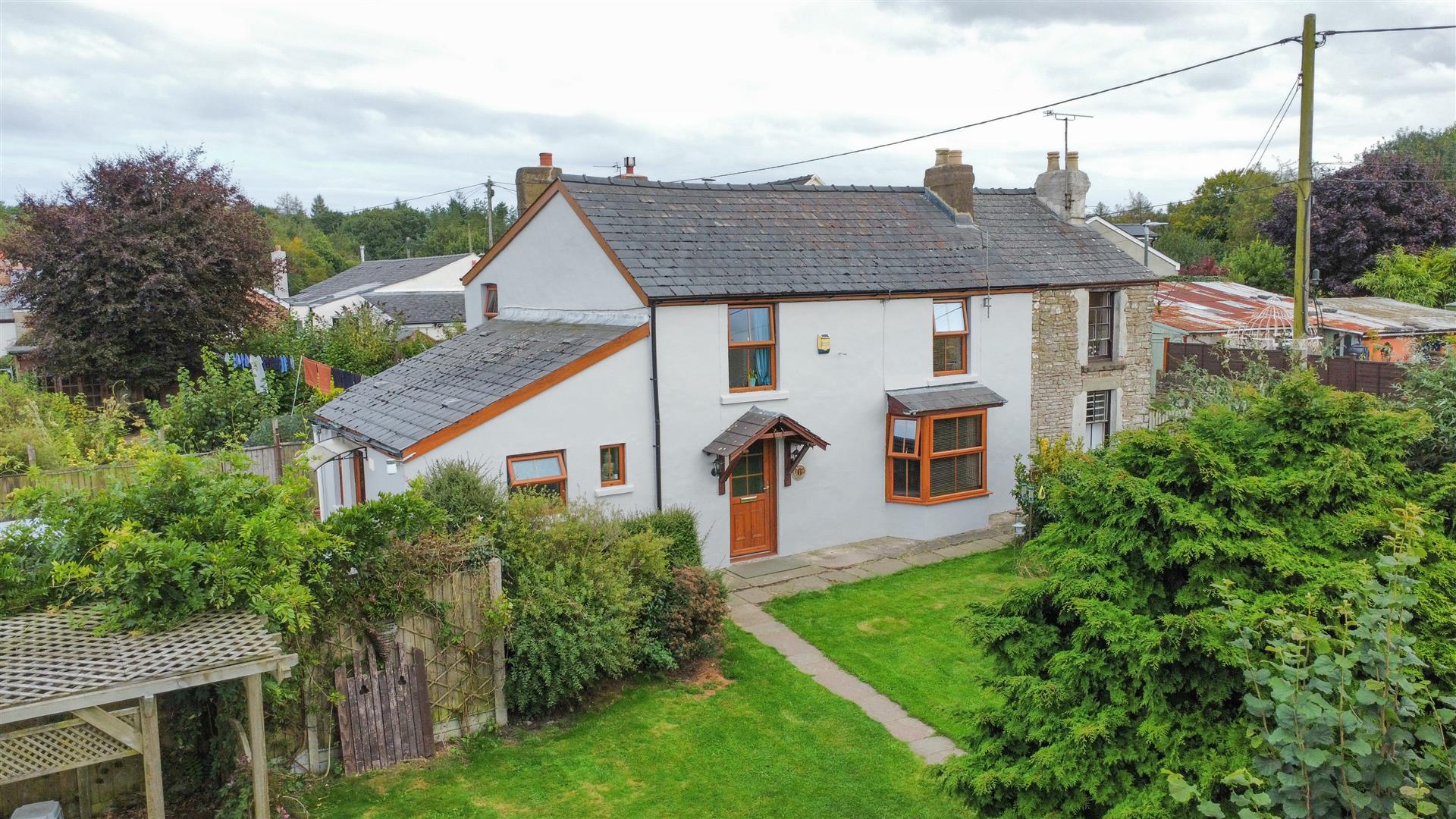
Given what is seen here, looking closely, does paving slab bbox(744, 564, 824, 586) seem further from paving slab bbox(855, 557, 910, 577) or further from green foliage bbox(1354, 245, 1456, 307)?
green foliage bbox(1354, 245, 1456, 307)

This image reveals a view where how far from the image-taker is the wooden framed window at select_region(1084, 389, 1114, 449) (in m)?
21.6

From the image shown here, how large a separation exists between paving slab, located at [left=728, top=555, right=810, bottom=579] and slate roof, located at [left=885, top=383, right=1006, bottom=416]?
3502mm

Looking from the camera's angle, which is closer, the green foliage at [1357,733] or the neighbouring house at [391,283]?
the green foliage at [1357,733]

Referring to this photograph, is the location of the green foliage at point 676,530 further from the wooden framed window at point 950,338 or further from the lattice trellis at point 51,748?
the wooden framed window at point 950,338

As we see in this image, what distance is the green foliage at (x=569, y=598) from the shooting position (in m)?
10.5

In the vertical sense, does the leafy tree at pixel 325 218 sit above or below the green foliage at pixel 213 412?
above

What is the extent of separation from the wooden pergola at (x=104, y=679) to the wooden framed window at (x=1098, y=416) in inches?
734

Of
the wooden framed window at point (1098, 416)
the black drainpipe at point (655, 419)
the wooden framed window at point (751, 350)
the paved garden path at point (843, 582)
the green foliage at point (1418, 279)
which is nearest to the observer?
the paved garden path at point (843, 582)

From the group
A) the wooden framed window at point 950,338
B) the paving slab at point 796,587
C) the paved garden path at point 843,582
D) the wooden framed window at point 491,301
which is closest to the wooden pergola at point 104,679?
the paved garden path at point 843,582

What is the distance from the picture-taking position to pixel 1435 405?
7656mm

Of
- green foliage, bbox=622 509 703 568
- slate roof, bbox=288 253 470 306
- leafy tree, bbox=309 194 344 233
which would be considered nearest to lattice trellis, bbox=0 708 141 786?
green foliage, bbox=622 509 703 568

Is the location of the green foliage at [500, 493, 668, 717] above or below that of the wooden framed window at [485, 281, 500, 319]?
below

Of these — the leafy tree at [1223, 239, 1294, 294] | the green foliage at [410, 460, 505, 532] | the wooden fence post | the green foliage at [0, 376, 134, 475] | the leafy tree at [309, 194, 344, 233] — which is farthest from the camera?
the leafy tree at [309, 194, 344, 233]

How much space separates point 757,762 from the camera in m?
9.91
